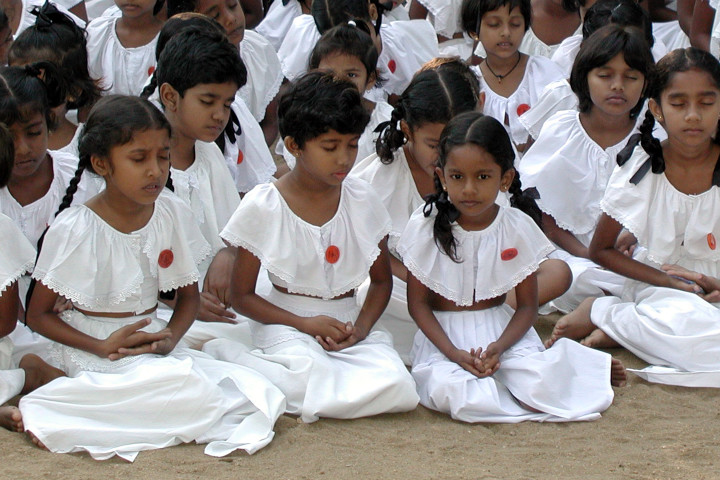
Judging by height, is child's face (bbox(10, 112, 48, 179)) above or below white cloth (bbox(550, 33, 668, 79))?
below

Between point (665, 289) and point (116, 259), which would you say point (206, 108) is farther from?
point (665, 289)

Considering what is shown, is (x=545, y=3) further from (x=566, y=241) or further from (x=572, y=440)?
(x=572, y=440)

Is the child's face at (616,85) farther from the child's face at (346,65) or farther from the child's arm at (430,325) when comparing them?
the child's arm at (430,325)

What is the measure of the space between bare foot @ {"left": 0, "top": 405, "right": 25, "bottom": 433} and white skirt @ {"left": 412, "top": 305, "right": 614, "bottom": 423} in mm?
1267

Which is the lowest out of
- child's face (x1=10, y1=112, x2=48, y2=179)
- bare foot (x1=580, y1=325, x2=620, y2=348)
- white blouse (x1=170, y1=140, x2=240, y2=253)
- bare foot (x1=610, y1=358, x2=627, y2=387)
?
bare foot (x1=610, y1=358, x2=627, y2=387)

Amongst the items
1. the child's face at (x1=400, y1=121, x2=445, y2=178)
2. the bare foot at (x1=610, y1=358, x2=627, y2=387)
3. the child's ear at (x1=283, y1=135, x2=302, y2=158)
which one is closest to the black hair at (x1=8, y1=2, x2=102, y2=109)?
the child's ear at (x1=283, y1=135, x2=302, y2=158)

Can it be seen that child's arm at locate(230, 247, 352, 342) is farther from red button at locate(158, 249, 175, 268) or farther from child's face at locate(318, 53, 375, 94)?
child's face at locate(318, 53, 375, 94)

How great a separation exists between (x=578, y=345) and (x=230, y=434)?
1.25m

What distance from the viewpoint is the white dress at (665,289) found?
3643 mm

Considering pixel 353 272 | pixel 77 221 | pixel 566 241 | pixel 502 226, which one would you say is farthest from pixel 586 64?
pixel 77 221

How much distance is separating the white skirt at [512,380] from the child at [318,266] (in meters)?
0.13

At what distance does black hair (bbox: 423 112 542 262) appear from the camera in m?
3.43

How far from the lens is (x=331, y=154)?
3477 millimetres

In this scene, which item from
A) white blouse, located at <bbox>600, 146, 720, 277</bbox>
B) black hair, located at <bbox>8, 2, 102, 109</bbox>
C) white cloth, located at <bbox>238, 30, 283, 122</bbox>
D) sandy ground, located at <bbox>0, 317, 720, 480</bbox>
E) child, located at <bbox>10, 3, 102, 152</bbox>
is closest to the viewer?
sandy ground, located at <bbox>0, 317, 720, 480</bbox>
